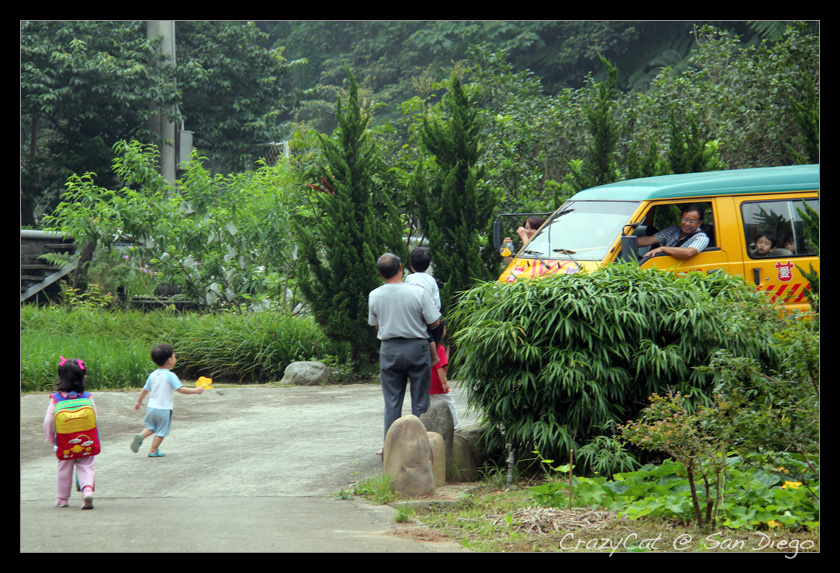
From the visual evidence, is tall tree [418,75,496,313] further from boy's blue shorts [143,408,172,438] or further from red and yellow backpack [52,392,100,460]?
red and yellow backpack [52,392,100,460]

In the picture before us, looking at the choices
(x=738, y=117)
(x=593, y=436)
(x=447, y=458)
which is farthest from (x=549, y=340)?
(x=738, y=117)

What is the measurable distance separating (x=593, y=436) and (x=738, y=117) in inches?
381

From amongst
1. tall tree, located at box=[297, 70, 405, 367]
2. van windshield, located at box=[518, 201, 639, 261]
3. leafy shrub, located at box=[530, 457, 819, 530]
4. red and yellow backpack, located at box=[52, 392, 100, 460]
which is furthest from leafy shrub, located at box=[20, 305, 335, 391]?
leafy shrub, located at box=[530, 457, 819, 530]

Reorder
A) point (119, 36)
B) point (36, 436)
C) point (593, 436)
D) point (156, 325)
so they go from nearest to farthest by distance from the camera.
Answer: point (593, 436) < point (36, 436) < point (156, 325) < point (119, 36)

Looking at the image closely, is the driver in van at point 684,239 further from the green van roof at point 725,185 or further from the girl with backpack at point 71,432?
the girl with backpack at point 71,432

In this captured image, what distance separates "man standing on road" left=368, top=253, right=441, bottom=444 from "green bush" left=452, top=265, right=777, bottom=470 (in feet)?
1.19

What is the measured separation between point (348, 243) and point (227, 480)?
5198 millimetres

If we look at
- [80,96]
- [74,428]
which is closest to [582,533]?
[74,428]

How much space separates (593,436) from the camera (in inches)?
259

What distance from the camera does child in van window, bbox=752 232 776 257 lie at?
9070 millimetres

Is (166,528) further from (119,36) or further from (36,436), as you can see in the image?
(119,36)

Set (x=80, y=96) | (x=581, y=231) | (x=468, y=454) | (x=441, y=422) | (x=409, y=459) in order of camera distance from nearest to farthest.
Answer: (x=409, y=459), (x=441, y=422), (x=468, y=454), (x=581, y=231), (x=80, y=96)

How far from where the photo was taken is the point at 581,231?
9.45 m

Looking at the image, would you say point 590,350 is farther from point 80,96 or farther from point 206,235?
point 80,96
